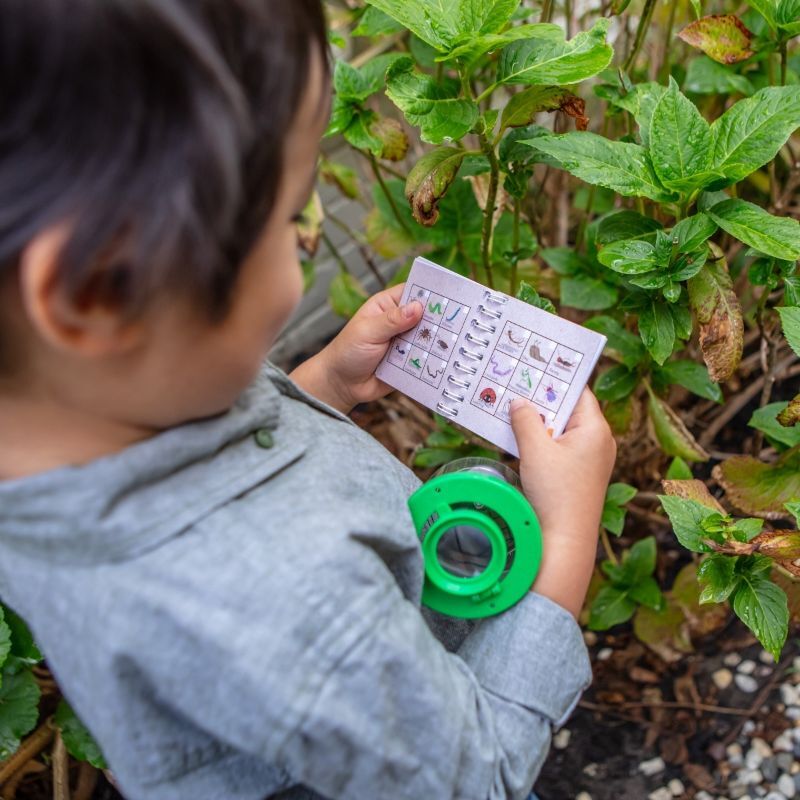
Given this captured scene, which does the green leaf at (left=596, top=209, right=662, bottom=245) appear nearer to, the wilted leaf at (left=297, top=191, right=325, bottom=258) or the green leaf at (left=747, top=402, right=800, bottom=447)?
the green leaf at (left=747, top=402, right=800, bottom=447)

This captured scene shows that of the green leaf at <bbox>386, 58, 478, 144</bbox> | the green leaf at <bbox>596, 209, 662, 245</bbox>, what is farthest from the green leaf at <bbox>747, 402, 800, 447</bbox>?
the green leaf at <bbox>386, 58, 478, 144</bbox>

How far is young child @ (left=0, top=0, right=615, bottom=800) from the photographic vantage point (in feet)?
1.34

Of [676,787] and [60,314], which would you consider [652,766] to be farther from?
[60,314]

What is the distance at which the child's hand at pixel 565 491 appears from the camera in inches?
27.6

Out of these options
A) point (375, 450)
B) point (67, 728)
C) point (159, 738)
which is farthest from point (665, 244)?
point (67, 728)

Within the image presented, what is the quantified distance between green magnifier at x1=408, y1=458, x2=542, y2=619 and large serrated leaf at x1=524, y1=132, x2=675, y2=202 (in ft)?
1.01

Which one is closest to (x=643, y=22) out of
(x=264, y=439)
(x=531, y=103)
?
(x=531, y=103)

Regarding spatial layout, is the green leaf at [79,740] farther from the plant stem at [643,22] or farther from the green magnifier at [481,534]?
the plant stem at [643,22]

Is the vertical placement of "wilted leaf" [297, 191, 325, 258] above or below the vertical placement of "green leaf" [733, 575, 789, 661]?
above

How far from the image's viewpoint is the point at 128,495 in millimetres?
515

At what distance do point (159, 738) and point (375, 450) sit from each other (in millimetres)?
303

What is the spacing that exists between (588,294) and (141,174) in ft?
2.38

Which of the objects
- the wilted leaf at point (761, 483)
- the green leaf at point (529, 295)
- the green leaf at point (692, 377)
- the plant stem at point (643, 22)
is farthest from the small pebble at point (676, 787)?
the plant stem at point (643, 22)

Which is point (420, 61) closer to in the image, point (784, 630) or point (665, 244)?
point (665, 244)
